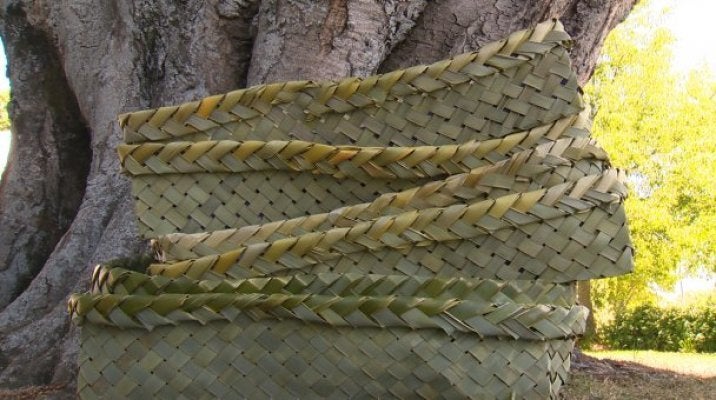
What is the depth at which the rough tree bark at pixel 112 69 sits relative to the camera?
2352 millimetres

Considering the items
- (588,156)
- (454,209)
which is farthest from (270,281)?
(588,156)

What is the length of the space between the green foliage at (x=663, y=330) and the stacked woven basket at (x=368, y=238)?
1141 cm

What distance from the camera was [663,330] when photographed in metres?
12.2

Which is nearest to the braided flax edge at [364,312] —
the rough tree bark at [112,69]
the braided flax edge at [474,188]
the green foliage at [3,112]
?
the braided flax edge at [474,188]

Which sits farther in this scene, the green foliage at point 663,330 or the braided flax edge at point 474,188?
the green foliage at point 663,330

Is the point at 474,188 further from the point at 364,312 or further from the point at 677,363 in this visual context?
the point at 677,363

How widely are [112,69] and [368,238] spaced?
2.04m

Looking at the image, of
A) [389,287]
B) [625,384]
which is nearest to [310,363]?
[389,287]

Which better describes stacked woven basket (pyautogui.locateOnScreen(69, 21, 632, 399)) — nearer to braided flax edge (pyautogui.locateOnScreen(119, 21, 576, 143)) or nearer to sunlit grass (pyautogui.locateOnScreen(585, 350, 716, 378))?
braided flax edge (pyautogui.locateOnScreen(119, 21, 576, 143))

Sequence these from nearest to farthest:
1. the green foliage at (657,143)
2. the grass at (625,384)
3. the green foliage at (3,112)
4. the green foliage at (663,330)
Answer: the grass at (625,384) → the green foliage at (663,330) → the green foliage at (657,143) → the green foliage at (3,112)

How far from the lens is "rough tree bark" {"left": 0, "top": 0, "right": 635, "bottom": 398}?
235 centimetres

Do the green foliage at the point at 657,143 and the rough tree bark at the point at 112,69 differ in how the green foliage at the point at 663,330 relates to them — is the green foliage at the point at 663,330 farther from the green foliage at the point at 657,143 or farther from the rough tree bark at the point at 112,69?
the rough tree bark at the point at 112,69

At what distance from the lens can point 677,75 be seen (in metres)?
13.7

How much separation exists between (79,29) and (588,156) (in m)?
2.52
